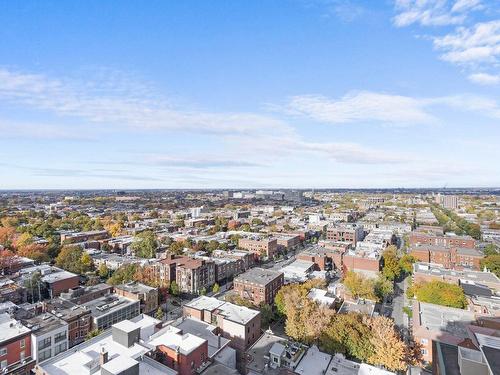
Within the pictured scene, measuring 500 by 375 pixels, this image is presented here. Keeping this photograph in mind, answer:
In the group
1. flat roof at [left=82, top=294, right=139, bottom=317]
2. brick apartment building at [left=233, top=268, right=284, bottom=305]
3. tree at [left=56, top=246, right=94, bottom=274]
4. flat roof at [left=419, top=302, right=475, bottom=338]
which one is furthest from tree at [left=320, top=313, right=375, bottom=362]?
tree at [left=56, top=246, right=94, bottom=274]

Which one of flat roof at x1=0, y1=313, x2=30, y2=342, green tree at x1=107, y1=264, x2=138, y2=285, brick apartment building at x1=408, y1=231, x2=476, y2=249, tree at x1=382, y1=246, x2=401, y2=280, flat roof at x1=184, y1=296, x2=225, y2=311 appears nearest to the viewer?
flat roof at x1=0, y1=313, x2=30, y2=342

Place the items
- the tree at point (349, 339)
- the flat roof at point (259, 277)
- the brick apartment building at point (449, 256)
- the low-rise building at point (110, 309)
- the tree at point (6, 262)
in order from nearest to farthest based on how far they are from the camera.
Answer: the tree at point (349, 339), the low-rise building at point (110, 309), the flat roof at point (259, 277), the tree at point (6, 262), the brick apartment building at point (449, 256)

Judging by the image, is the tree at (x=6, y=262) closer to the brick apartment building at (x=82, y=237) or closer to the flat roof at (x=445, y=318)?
the brick apartment building at (x=82, y=237)

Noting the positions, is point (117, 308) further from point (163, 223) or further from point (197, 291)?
point (163, 223)

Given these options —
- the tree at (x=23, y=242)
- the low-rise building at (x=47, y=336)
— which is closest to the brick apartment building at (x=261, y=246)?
the low-rise building at (x=47, y=336)

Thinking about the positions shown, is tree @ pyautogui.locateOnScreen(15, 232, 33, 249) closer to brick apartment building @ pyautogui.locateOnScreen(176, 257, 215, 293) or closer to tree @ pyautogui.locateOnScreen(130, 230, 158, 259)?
tree @ pyautogui.locateOnScreen(130, 230, 158, 259)

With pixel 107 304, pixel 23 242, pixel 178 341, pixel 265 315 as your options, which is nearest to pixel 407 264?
pixel 265 315
